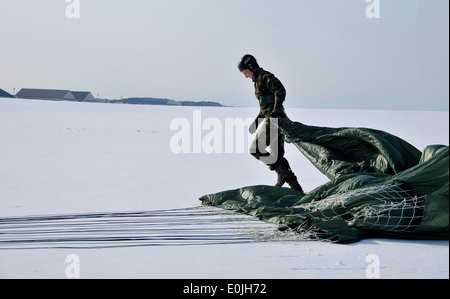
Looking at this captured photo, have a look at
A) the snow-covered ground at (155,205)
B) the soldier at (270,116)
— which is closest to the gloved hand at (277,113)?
the soldier at (270,116)

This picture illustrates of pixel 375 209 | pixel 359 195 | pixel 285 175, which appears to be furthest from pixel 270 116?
pixel 375 209

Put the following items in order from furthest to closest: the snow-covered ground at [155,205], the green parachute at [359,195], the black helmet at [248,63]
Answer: the black helmet at [248,63] → the green parachute at [359,195] → the snow-covered ground at [155,205]

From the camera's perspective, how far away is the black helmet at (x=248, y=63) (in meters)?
6.43

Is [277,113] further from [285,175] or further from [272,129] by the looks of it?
[285,175]

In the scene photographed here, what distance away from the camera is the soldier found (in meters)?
6.23

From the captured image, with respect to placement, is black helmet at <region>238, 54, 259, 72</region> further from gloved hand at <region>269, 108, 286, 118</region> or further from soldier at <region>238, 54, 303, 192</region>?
gloved hand at <region>269, 108, 286, 118</region>

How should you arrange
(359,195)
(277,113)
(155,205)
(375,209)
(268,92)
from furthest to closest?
(268,92) < (277,113) < (155,205) < (359,195) < (375,209)

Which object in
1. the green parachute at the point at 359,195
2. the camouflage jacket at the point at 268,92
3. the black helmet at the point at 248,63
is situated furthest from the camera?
the black helmet at the point at 248,63

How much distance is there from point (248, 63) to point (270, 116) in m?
0.64

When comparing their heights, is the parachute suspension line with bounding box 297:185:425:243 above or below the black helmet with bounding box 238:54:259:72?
below

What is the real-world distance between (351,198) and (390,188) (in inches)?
→ 11.7

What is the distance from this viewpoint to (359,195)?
15.0 feet

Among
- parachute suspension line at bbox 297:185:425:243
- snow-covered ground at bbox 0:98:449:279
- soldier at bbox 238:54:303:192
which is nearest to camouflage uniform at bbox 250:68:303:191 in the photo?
soldier at bbox 238:54:303:192

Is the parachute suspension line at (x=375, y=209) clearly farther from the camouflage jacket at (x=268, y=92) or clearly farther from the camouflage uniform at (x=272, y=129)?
the camouflage jacket at (x=268, y=92)
